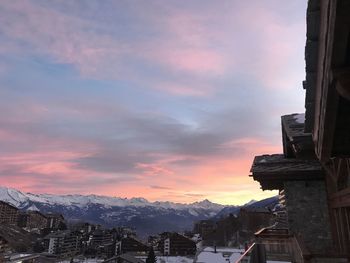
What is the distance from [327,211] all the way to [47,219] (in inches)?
7582

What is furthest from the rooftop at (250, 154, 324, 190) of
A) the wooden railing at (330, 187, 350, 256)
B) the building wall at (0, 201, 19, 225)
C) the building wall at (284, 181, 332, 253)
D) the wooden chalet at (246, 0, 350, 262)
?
the building wall at (0, 201, 19, 225)

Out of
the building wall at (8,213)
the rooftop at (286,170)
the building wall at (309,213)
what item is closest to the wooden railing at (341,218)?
the building wall at (309,213)

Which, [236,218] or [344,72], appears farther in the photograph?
[236,218]

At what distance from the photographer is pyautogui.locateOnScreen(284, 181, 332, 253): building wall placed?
10.9 meters

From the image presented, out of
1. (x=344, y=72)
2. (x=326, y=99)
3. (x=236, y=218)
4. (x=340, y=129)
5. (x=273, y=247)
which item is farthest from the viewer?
(x=236, y=218)

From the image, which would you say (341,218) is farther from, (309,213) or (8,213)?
(8,213)

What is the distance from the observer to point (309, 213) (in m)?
11.1

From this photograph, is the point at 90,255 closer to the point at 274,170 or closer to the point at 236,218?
the point at 236,218

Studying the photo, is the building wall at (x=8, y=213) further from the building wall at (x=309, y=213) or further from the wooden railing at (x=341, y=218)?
the wooden railing at (x=341, y=218)

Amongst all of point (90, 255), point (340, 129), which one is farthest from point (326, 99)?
point (90, 255)

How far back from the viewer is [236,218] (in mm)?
123812

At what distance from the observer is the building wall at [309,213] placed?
10867mm

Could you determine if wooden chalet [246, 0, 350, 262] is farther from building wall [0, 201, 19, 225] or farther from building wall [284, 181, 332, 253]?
building wall [0, 201, 19, 225]

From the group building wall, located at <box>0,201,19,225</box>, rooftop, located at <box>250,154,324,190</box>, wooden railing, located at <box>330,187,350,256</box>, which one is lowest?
wooden railing, located at <box>330,187,350,256</box>
